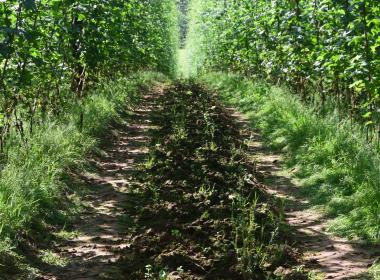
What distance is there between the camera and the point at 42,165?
21.6 feet

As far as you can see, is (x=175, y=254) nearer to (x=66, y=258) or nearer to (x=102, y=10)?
(x=66, y=258)

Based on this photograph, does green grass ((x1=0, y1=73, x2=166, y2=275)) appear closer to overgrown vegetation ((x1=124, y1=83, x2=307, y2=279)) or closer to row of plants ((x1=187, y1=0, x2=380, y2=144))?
overgrown vegetation ((x1=124, y1=83, x2=307, y2=279))

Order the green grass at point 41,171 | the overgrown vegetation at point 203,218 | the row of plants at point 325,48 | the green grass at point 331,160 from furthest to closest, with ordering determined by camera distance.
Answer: the row of plants at point 325,48 < the green grass at point 331,160 < the green grass at point 41,171 < the overgrown vegetation at point 203,218

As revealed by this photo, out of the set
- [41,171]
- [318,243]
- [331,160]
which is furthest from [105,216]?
[331,160]

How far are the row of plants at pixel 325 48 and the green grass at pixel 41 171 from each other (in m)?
4.55

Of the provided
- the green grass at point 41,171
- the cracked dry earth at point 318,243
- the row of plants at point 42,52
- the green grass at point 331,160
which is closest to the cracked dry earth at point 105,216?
the green grass at point 41,171

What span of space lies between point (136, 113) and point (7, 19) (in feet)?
27.2

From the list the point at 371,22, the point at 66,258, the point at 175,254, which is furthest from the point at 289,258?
the point at 371,22

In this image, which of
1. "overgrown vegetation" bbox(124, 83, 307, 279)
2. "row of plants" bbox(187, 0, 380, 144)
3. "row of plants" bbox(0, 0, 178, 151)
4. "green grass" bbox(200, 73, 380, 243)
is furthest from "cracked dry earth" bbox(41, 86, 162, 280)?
"row of plants" bbox(187, 0, 380, 144)

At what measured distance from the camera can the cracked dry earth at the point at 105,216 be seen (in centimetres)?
464

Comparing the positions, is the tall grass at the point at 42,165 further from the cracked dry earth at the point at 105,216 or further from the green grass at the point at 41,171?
the cracked dry earth at the point at 105,216

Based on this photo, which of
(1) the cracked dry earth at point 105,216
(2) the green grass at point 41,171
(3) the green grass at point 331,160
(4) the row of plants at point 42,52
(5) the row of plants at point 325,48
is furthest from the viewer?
(5) the row of plants at point 325,48

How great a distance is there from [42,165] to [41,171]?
0.10m

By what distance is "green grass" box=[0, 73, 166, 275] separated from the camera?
5.11 metres
